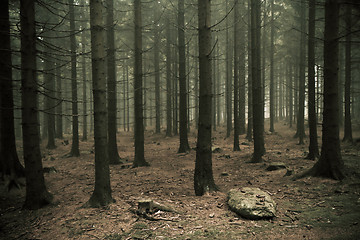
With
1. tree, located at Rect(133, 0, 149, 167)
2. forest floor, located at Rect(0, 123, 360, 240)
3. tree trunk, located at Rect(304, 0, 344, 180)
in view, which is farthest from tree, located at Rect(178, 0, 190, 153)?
tree trunk, located at Rect(304, 0, 344, 180)

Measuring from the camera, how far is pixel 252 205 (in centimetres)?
534

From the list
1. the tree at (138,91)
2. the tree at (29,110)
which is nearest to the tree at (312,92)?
the tree at (138,91)

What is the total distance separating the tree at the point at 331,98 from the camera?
24.1 ft

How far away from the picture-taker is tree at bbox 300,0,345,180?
7.34 meters

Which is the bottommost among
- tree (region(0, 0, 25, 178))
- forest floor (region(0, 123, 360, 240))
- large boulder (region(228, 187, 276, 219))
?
forest floor (region(0, 123, 360, 240))

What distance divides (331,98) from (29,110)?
9.59 meters

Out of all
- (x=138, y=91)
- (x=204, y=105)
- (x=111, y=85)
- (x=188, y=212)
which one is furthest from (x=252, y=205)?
(x=111, y=85)

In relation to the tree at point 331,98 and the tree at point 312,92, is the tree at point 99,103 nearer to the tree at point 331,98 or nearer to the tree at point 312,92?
the tree at point 331,98

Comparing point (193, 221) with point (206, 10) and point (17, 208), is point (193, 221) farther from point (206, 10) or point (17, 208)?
point (206, 10)

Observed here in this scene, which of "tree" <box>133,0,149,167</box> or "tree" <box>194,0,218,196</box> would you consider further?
"tree" <box>133,0,149,167</box>

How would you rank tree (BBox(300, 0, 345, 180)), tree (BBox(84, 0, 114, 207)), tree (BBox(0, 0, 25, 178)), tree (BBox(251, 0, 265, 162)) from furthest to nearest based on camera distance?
1. tree (BBox(251, 0, 265, 162))
2. tree (BBox(0, 0, 25, 178))
3. tree (BBox(300, 0, 345, 180))
4. tree (BBox(84, 0, 114, 207))

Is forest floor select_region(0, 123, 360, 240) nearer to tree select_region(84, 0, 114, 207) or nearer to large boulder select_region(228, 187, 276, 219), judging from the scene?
large boulder select_region(228, 187, 276, 219)

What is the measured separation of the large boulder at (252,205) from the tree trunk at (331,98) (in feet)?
10.1

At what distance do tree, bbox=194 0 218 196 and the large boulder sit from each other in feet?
3.46
